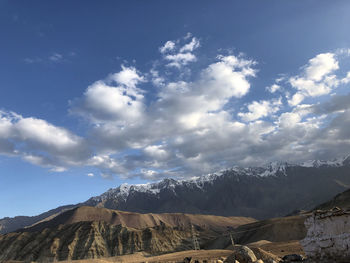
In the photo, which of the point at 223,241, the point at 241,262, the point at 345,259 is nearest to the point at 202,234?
the point at 223,241

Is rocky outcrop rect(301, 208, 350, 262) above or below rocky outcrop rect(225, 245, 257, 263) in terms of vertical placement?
above

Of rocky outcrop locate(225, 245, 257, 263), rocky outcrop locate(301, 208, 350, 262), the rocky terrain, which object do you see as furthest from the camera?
the rocky terrain

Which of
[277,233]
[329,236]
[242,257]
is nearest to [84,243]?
[277,233]

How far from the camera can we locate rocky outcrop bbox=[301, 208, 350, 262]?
11.4m

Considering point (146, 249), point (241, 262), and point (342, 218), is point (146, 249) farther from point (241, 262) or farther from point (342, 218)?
point (342, 218)

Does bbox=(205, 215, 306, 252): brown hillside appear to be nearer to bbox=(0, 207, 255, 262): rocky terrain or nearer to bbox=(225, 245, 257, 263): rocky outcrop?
bbox=(0, 207, 255, 262): rocky terrain

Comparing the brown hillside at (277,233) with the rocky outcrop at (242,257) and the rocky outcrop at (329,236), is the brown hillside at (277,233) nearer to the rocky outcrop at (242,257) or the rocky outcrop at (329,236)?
the rocky outcrop at (242,257)

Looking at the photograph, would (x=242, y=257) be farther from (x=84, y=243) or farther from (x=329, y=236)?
(x=84, y=243)

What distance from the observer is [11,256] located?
366ft

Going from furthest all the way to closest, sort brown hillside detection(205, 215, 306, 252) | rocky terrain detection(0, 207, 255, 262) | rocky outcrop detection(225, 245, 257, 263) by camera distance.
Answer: rocky terrain detection(0, 207, 255, 262) < brown hillside detection(205, 215, 306, 252) < rocky outcrop detection(225, 245, 257, 263)

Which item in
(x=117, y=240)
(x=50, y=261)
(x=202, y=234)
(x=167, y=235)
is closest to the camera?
(x=50, y=261)

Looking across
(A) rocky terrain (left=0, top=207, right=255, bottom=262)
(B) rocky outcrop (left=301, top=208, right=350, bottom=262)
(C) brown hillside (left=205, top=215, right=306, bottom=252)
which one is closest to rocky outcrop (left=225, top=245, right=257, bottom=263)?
(B) rocky outcrop (left=301, top=208, right=350, bottom=262)

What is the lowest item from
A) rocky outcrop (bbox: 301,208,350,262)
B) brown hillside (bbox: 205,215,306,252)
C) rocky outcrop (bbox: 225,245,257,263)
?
brown hillside (bbox: 205,215,306,252)

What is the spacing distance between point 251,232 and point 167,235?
43.1m
